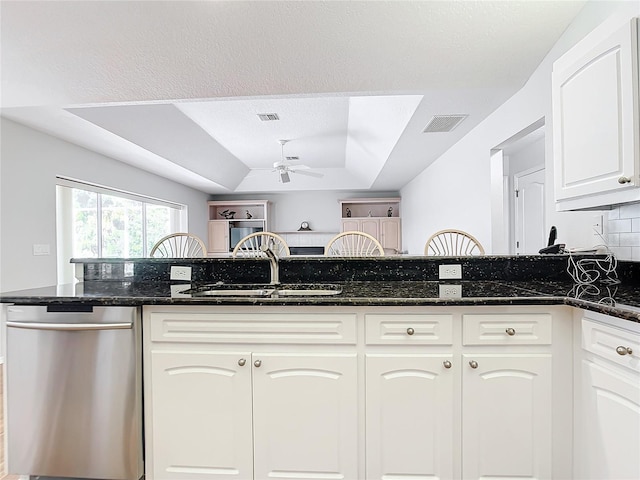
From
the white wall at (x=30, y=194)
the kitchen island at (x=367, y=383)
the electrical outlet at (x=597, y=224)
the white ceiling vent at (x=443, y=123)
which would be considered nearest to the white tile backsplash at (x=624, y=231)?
the electrical outlet at (x=597, y=224)

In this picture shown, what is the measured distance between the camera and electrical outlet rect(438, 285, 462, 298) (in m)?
1.47

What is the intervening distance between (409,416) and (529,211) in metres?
3.83

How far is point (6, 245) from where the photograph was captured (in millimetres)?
3213

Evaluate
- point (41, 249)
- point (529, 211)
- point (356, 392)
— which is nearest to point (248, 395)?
point (356, 392)

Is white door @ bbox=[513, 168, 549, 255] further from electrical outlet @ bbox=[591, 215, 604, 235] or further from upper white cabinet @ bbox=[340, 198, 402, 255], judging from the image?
upper white cabinet @ bbox=[340, 198, 402, 255]

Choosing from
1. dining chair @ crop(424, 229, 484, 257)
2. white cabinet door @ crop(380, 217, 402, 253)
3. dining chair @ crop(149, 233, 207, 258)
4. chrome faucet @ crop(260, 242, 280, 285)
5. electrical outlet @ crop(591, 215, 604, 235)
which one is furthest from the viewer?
white cabinet door @ crop(380, 217, 402, 253)

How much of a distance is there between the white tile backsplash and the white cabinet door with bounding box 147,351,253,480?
6.45 ft

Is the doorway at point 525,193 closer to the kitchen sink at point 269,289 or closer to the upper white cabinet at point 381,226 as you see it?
the kitchen sink at point 269,289

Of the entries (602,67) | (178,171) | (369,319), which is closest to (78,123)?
(178,171)

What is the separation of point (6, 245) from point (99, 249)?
1.45 meters

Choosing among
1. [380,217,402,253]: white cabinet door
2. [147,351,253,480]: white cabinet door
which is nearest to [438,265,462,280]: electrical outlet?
[147,351,253,480]: white cabinet door

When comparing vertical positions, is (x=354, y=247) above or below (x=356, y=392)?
above

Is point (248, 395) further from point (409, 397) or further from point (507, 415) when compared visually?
point (507, 415)

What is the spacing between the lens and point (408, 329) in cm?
141
